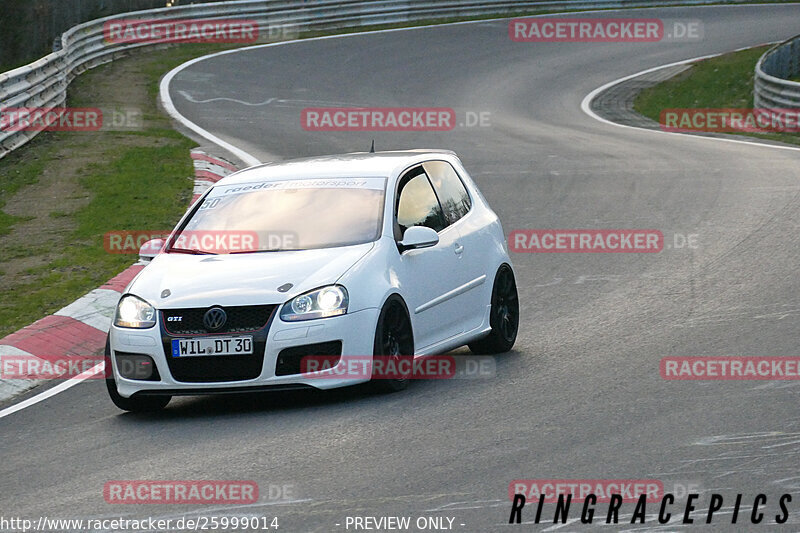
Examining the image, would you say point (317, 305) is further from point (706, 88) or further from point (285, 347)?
point (706, 88)

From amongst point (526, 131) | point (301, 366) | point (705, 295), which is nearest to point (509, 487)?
point (301, 366)

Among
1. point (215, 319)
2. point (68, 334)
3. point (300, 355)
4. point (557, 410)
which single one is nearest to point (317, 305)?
point (300, 355)

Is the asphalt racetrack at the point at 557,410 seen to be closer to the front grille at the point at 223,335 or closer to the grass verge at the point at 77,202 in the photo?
the front grille at the point at 223,335

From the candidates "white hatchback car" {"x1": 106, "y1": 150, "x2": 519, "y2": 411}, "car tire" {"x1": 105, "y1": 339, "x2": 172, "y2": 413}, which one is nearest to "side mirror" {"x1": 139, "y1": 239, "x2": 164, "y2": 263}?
"white hatchback car" {"x1": 106, "y1": 150, "x2": 519, "y2": 411}

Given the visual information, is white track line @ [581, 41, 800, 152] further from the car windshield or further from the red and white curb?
the car windshield

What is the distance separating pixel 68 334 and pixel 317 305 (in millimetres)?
3167

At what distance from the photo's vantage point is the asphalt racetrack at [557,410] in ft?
20.8

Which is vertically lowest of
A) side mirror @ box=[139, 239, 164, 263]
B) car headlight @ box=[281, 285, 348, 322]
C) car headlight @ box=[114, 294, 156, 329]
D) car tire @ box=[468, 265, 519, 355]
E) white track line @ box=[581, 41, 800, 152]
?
white track line @ box=[581, 41, 800, 152]

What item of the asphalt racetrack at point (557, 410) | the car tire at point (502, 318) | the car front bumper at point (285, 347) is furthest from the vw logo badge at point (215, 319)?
the car tire at point (502, 318)

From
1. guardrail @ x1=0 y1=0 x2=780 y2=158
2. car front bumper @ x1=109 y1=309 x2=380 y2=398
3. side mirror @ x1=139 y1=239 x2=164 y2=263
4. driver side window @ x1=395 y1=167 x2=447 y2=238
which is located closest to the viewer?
car front bumper @ x1=109 y1=309 x2=380 y2=398

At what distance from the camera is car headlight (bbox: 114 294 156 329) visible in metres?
8.45

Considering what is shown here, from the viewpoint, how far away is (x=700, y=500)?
19.4 ft

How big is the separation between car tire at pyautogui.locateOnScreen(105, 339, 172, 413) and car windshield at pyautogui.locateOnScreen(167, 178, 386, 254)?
101 centimetres

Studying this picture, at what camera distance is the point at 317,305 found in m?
8.30
